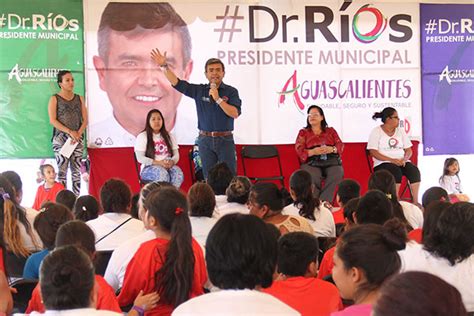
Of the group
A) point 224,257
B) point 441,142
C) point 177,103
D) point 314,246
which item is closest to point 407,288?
point 224,257

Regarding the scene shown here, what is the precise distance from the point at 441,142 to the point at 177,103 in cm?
323

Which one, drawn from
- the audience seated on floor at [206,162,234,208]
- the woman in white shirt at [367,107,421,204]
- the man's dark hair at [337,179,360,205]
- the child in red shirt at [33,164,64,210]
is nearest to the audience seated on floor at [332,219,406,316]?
the man's dark hair at [337,179,360,205]

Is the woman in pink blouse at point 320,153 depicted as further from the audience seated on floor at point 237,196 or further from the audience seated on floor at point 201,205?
the audience seated on floor at point 201,205

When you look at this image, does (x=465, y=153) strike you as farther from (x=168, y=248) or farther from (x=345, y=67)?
(x=168, y=248)

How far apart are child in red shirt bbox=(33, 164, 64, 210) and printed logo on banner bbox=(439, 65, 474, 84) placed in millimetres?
4703

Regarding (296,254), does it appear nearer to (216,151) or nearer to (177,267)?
(177,267)

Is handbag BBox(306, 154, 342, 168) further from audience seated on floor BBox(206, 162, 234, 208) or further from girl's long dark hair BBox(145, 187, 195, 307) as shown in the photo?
girl's long dark hair BBox(145, 187, 195, 307)

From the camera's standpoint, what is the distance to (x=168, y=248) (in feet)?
8.99

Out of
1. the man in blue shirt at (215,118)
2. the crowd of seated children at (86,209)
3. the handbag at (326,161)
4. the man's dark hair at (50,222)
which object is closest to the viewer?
the man's dark hair at (50,222)

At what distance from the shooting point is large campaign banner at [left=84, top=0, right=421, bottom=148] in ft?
26.6

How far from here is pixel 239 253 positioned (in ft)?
6.58

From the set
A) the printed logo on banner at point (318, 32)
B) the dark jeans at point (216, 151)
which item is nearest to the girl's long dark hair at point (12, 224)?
the dark jeans at point (216, 151)

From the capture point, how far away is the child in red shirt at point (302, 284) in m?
2.55

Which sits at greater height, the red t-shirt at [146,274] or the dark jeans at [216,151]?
the dark jeans at [216,151]
